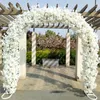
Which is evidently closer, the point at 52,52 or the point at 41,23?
the point at 41,23

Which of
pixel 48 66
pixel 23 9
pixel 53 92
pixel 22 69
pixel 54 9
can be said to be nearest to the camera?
pixel 54 9

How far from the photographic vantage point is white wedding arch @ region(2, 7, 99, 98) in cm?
632

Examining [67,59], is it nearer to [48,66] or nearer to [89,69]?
[48,66]

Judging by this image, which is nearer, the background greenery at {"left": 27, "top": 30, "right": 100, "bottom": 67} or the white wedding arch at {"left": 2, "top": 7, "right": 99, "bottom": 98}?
the white wedding arch at {"left": 2, "top": 7, "right": 99, "bottom": 98}

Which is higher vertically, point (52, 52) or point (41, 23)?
point (41, 23)

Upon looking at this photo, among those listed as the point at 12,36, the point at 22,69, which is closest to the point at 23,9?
the point at 12,36

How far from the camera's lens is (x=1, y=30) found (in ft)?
45.3

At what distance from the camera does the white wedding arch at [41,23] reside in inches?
249

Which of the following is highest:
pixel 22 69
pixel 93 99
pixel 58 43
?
pixel 58 43

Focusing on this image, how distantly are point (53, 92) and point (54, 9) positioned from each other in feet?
8.51

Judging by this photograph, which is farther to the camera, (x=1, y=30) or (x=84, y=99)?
(x=1, y=30)

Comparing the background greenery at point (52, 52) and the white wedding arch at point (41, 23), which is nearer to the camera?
the white wedding arch at point (41, 23)

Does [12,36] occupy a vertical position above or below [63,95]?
above

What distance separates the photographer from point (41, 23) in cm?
648
